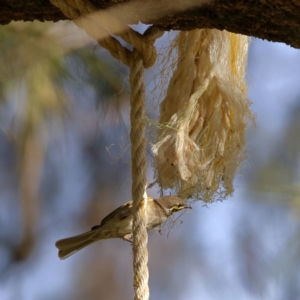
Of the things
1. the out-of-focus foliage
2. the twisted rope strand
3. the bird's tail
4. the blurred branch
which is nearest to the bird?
the bird's tail

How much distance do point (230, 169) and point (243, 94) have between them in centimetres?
14

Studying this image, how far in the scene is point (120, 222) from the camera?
3.00 feet

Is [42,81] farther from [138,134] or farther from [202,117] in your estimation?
[138,134]

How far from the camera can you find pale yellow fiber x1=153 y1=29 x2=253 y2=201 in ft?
2.78

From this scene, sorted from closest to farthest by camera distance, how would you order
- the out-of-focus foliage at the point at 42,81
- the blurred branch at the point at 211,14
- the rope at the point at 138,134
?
1. the blurred branch at the point at 211,14
2. the rope at the point at 138,134
3. the out-of-focus foliage at the point at 42,81

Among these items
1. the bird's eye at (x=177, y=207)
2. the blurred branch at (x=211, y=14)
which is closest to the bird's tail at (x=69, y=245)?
the bird's eye at (x=177, y=207)

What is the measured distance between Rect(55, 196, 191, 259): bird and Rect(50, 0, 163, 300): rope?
11.1 inches

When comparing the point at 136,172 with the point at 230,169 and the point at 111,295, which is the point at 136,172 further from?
the point at 111,295

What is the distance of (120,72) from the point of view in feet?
5.01

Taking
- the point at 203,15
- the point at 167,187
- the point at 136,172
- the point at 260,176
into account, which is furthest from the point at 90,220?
the point at 203,15

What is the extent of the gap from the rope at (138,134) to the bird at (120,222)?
11.1 inches

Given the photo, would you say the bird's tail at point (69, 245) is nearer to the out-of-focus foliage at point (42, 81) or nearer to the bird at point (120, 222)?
the bird at point (120, 222)

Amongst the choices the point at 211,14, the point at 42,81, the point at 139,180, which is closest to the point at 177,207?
the point at 139,180

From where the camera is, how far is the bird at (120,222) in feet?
2.97
